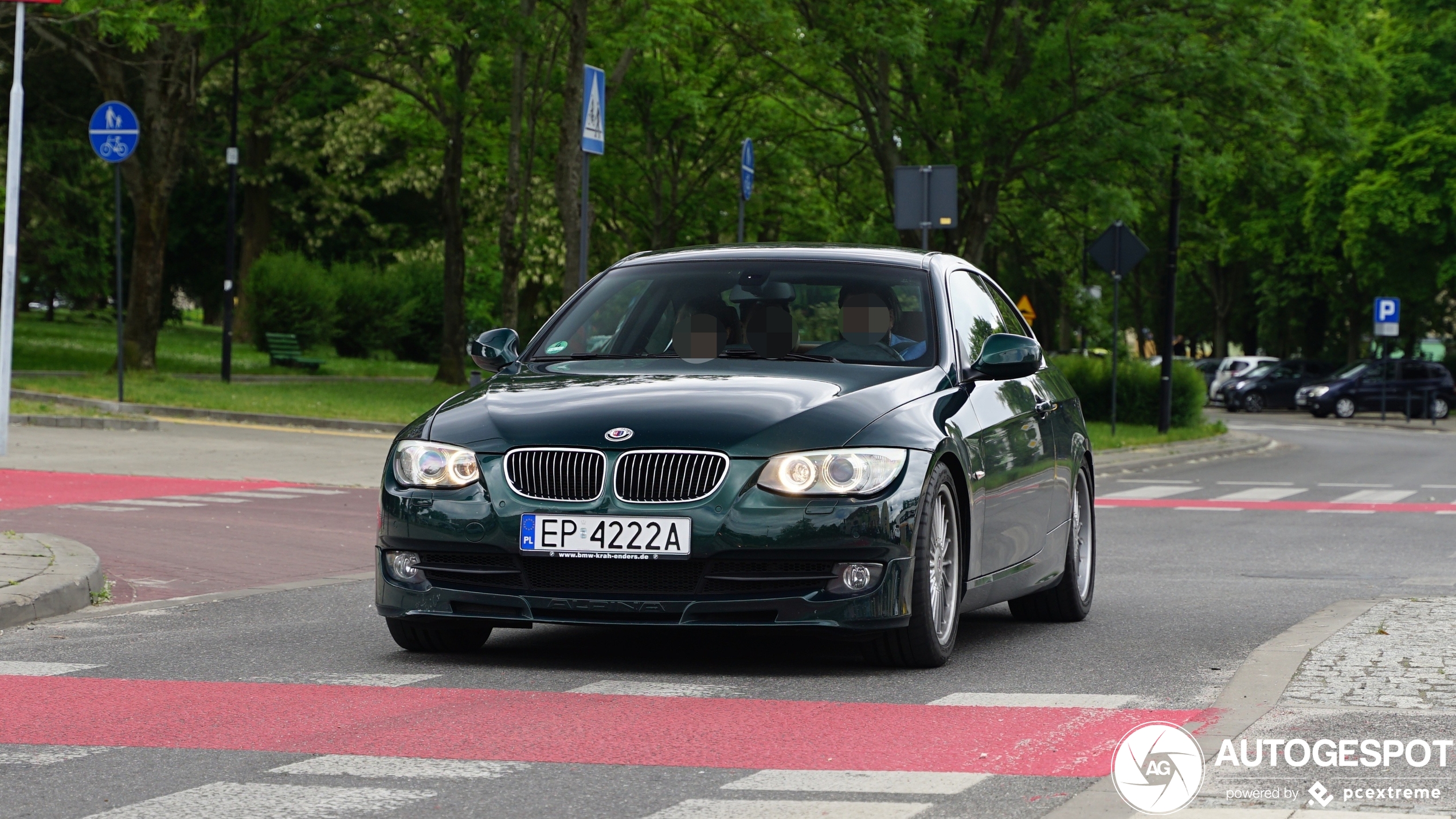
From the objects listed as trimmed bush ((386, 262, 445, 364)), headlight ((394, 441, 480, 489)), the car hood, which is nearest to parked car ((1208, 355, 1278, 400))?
trimmed bush ((386, 262, 445, 364))

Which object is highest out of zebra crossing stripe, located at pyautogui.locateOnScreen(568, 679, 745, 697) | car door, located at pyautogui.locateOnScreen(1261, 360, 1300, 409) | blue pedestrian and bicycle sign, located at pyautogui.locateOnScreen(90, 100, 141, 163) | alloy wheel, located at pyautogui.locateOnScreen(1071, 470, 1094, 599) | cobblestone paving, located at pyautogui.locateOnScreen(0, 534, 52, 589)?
blue pedestrian and bicycle sign, located at pyautogui.locateOnScreen(90, 100, 141, 163)

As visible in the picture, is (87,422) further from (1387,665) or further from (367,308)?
(367,308)

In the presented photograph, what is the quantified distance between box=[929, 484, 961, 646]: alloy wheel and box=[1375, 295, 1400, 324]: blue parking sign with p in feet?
144

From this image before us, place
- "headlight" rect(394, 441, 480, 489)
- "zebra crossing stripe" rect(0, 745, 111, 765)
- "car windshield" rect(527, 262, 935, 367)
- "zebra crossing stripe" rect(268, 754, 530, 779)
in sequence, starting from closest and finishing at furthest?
"zebra crossing stripe" rect(268, 754, 530, 779) → "zebra crossing stripe" rect(0, 745, 111, 765) → "headlight" rect(394, 441, 480, 489) → "car windshield" rect(527, 262, 935, 367)

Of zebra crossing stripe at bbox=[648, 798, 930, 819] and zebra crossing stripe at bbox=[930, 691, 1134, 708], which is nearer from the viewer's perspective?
zebra crossing stripe at bbox=[648, 798, 930, 819]

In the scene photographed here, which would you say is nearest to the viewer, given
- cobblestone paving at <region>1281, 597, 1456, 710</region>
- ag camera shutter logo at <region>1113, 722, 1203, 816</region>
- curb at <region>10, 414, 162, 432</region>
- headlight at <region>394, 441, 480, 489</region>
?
ag camera shutter logo at <region>1113, 722, 1203, 816</region>

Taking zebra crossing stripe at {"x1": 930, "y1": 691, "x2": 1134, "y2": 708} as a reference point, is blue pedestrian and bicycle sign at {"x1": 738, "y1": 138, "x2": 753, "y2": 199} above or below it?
above

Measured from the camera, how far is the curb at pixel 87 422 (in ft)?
78.5

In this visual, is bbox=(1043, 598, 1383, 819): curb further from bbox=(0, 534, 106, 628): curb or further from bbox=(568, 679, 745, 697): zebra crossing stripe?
bbox=(0, 534, 106, 628): curb

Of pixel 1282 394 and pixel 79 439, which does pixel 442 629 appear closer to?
pixel 79 439

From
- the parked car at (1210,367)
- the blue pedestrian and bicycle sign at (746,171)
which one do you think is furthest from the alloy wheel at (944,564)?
the parked car at (1210,367)

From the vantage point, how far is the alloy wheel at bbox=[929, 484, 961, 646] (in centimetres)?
748

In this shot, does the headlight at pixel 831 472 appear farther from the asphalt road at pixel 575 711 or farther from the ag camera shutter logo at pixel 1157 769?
the ag camera shutter logo at pixel 1157 769

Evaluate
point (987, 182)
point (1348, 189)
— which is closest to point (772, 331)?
point (987, 182)
